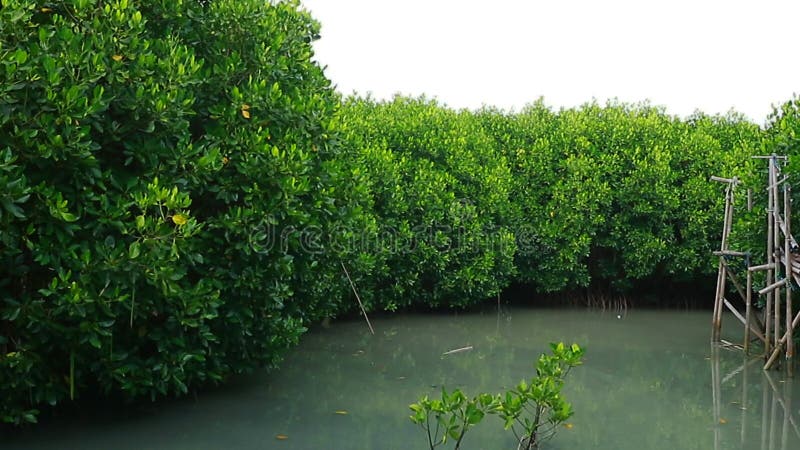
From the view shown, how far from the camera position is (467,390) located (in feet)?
29.0

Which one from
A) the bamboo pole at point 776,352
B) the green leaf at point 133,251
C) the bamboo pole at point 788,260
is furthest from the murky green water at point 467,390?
the green leaf at point 133,251

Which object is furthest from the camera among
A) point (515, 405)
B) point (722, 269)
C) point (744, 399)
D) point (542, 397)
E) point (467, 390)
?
point (722, 269)

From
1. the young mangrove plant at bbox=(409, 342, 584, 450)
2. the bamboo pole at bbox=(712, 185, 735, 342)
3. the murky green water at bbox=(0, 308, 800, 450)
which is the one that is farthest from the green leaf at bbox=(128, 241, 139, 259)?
the bamboo pole at bbox=(712, 185, 735, 342)

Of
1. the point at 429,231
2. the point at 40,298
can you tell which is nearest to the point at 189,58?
the point at 40,298

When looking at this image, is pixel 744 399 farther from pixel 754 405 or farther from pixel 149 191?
pixel 149 191

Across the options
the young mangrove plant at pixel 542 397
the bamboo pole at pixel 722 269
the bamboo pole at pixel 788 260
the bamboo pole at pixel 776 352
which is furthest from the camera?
the bamboo pole at pixel 722 269

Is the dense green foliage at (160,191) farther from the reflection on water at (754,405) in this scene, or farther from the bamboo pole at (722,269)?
the reflection on water at (754,405)

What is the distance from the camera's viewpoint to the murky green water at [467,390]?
A: 7.05 meters

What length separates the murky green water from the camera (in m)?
7.05

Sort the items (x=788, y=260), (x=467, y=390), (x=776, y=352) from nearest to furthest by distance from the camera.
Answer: (x=467, y=390)
(x=788, y=260)
(x=776, y=352)

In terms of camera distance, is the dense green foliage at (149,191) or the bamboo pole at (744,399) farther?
the bamboo pole at (744,399)

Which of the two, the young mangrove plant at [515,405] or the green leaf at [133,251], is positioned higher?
the green leaf at [133,251]

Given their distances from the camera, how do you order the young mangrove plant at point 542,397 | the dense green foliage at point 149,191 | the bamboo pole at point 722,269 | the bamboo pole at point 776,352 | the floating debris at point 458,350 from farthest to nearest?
the bamboo pole at point 722,269 < the floating debris at point 458,350 < the bamboo pole at point 776,352 < the dense green foliage at point 149,191 < the young mangrove plant at point 542,397

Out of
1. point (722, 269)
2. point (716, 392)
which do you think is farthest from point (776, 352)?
point (722, 269)
